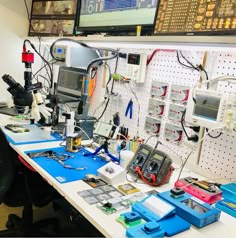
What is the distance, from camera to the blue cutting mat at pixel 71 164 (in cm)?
152

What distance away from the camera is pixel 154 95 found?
6.52 feet

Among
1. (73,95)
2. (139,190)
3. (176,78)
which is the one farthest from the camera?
(73,95)

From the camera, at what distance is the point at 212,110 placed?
4.77 ft

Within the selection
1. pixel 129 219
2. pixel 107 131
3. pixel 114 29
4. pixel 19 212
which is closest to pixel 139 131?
pixel 107 131

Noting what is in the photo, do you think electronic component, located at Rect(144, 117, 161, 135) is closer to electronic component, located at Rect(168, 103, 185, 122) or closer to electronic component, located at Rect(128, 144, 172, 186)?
electronic component, located at Rect(168, 103, 185, 122)

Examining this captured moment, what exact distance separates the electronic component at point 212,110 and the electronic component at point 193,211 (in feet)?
1.32

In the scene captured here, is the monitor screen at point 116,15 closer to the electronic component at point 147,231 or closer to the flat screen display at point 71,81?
the flat screen display at point 71,81

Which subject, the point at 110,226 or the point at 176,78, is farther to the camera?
the point at 176,78

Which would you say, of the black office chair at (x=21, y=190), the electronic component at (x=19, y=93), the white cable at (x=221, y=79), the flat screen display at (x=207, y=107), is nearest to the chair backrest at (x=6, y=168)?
the black office chair at (x=21, y=190)

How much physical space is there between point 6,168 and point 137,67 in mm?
1117

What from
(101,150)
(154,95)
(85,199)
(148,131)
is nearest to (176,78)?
(154,95)

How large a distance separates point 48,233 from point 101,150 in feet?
2.84

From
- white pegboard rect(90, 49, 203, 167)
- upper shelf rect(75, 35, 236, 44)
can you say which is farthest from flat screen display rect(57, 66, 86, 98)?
upper shelf rect(75, 35, 236, 44)

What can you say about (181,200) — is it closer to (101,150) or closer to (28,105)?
(101,150)
